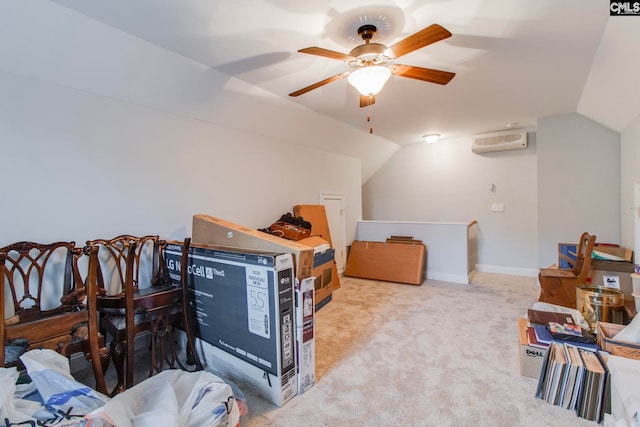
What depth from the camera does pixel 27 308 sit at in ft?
6.10

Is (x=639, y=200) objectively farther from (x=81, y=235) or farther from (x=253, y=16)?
(x=81, y=235)

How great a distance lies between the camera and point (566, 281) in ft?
9.59

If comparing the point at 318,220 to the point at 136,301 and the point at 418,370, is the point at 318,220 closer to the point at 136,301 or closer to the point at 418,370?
the point at 418,370

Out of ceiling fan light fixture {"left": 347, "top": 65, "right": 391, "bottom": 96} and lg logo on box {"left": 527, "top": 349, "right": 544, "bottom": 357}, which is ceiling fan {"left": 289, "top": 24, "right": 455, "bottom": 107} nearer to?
ceiling fan light fixture {"left": 347, "top": 65, "right": 391, "bottom": 96}

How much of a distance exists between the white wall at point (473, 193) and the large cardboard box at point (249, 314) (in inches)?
170

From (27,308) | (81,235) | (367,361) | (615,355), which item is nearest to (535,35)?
(615,355)

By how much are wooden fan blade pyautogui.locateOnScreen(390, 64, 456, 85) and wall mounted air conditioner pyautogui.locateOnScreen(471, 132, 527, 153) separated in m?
3.30

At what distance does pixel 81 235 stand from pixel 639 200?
482 centimetres

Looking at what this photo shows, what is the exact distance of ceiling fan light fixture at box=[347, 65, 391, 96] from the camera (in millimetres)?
1824

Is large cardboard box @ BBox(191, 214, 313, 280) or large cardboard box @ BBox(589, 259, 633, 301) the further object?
large cardboard box @ BBox(589, 259, 633, 301)

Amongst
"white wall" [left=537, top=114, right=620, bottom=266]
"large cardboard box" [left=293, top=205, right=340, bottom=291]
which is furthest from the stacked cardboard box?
"white wall" [left=537, top=114, right=620, bottom=266]

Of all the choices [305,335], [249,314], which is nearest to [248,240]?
[249,314]

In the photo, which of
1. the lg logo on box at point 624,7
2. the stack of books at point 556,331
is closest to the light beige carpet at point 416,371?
the stack of books at point 556,331

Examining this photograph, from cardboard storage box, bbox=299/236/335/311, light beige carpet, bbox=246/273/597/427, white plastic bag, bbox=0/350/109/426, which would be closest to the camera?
white plastic bag, bbox=0/350/109/426
